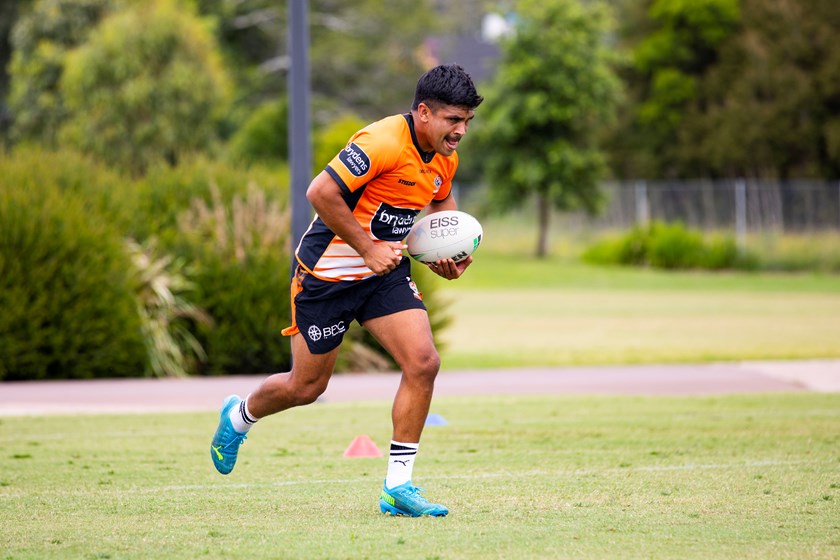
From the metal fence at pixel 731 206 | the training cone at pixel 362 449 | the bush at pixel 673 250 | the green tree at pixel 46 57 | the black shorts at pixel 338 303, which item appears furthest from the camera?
the metal fence at pixel 731 206

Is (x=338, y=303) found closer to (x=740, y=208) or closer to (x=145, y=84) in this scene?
(x=145, y=84)

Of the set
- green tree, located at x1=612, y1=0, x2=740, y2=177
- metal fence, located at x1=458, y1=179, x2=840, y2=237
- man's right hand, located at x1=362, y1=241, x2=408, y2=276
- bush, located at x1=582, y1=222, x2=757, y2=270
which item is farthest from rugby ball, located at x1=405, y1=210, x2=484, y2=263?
green tree, located at x1=612, y1=0, x2=740, y2=177

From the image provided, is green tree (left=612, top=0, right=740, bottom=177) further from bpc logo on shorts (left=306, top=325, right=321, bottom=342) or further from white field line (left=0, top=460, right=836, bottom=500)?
bpc logo on shorts (left=306, top=325, right=321, bottom=342)

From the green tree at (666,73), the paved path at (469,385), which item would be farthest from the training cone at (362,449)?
the green tree at (666,73)

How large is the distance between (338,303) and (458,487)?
143 cm

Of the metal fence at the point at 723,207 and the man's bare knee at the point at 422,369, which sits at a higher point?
the man's bare knee at the point at 422,369

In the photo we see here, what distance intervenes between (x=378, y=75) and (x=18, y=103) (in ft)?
58.3

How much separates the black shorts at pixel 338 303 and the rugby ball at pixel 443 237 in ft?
1.10

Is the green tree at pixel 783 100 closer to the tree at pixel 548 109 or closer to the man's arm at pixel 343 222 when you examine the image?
the tree at pixel 548 109

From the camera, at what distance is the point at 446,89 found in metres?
6.22

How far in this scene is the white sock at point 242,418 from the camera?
6.89 meters

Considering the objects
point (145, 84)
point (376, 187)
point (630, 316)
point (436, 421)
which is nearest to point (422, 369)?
point (376, 187)

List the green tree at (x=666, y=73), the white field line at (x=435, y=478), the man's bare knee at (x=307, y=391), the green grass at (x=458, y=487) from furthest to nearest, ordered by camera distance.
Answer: the green tree at (x=666, y=73) < the white field line at (x=435, y=478) < the man's bare knee at (x=307, y=391) < the green grass at (x=458, y=487)

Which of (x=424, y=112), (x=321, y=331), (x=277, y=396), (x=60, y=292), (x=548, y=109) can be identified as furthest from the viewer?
(x=548, y=109)
